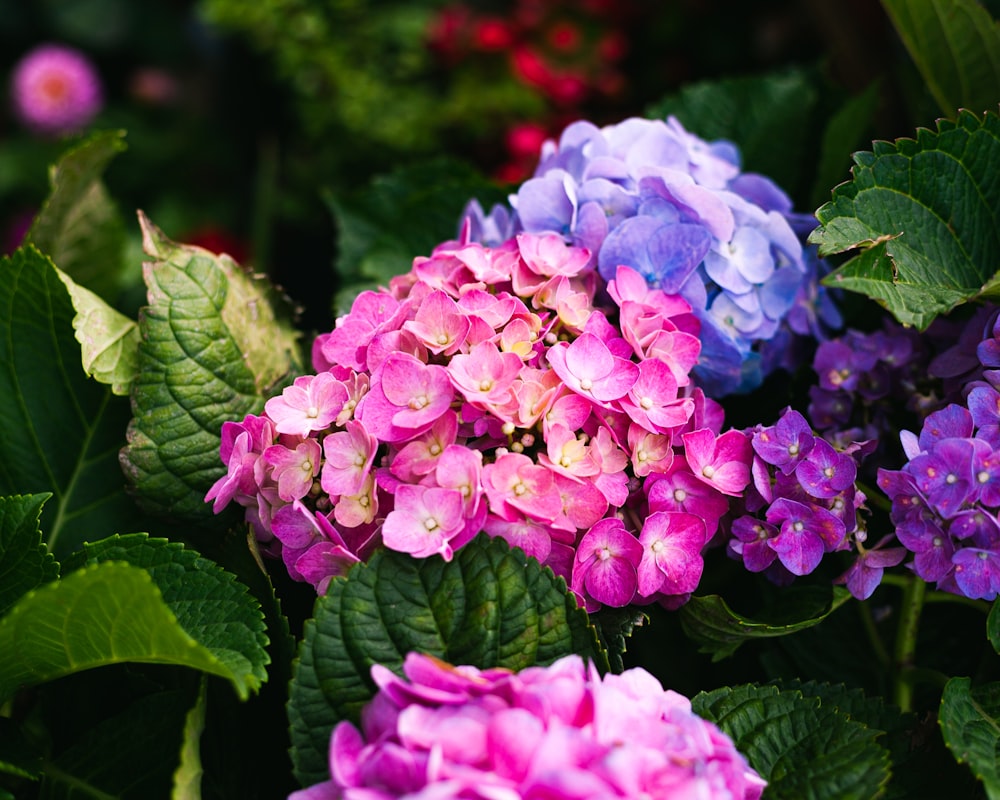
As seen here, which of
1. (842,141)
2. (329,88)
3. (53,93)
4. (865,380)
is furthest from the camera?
(53,93)

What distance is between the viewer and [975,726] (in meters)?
0.69

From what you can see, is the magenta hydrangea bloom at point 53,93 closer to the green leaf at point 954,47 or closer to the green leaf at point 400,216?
the green leaf at point 400,216

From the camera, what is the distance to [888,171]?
780 millimetres

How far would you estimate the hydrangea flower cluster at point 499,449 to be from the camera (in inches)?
25.7

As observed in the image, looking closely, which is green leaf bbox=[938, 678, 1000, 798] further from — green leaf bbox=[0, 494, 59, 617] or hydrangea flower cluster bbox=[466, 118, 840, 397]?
green leaf bbox=[0, 494, 59, 617]

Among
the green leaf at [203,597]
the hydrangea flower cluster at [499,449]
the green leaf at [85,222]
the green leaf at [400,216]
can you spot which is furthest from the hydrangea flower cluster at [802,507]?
the green leaf at [85,222]

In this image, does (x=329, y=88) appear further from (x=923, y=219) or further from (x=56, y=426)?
(x=923, y=219)

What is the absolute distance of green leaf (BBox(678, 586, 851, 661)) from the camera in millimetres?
708

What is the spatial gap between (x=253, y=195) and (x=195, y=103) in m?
0.43

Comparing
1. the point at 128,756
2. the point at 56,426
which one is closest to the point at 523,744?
the point at 128,756

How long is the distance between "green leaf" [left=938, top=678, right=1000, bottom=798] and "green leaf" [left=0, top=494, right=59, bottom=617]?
69 centimetres

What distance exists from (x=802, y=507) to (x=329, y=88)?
1768 millimetres

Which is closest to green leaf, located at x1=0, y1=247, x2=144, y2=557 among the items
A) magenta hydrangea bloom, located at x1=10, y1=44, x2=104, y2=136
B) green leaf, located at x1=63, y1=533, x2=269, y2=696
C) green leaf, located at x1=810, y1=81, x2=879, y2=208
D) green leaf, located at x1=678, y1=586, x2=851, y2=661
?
green leaf, located at x1=63, y1=533, x2=269, y2=696

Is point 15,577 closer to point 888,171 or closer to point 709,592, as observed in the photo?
point 709,592
